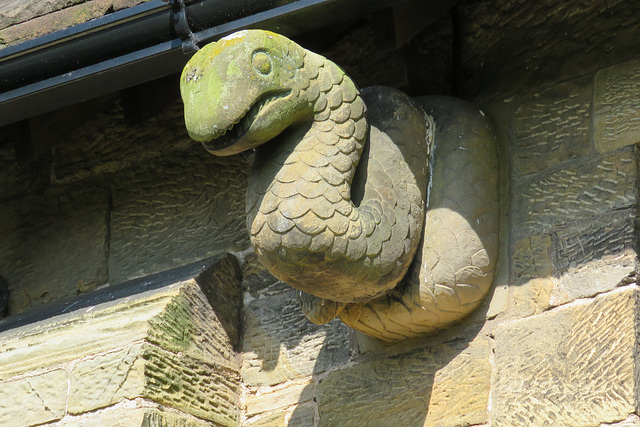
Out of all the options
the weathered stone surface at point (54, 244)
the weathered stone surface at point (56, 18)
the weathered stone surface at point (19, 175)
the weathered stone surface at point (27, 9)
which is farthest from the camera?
the weathered stone surface at point (19, 175)

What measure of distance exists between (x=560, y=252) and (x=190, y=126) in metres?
1.00

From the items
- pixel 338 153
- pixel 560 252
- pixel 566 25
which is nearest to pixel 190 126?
pixel 338 153

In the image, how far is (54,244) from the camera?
3619 millimetres

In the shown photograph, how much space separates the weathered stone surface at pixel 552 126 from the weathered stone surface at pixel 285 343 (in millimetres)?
704

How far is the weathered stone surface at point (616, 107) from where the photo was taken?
9.22 ft

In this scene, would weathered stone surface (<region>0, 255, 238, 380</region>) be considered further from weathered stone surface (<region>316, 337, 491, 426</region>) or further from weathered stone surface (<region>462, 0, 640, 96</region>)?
weathered stone surface (<region>462, 0, 640, 96</region>)

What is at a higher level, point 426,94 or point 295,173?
point 426,94

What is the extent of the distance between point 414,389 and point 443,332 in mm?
170

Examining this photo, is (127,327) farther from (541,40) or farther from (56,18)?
(541,40)

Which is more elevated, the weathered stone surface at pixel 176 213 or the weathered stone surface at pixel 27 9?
the weathered stone surface at pixel 27 9

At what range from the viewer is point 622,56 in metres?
2.94

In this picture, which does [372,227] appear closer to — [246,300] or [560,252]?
[560,252]

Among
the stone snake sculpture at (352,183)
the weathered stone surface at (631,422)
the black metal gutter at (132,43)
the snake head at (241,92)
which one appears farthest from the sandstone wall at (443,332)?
the snake head at (241,92)

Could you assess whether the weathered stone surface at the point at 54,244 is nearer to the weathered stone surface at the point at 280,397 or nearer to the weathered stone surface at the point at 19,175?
the weathered stone surface at the point at 19,175
